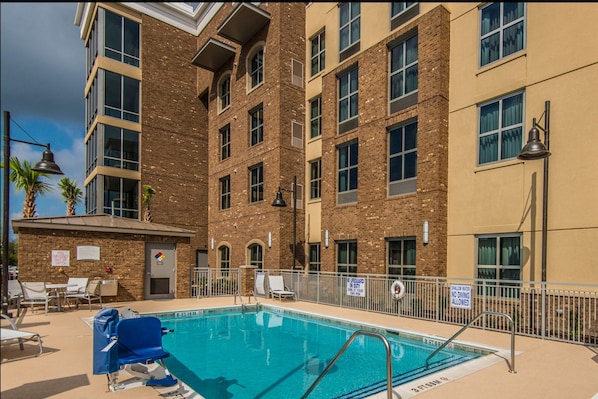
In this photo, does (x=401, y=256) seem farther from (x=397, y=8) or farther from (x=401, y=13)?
(x=397, y=8)


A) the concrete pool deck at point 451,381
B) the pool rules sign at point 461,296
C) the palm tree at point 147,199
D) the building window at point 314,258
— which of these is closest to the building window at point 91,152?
the palm tree at point 147,199

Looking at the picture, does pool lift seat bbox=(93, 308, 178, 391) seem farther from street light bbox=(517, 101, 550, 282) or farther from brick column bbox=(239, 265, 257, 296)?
brick column bbox=(239, 265, 257, 296)

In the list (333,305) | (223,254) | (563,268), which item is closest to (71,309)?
(333,305)

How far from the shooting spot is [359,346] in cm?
898

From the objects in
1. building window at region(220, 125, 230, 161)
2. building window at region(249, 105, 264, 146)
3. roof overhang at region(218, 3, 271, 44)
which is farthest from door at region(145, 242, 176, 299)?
roof overhang at region(218, 3, 271, 44)

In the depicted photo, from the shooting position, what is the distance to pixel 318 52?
1872cm

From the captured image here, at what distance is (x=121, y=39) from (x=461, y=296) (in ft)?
73.5

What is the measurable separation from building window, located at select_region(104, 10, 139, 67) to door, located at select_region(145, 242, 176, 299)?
13128 mm

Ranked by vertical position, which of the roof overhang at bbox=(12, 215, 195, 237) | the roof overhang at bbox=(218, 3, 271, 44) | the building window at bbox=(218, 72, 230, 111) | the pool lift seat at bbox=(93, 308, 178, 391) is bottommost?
the pool lift seat at bbox=(93, 308, 178, 391)

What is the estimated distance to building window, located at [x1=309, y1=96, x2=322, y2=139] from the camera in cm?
1866

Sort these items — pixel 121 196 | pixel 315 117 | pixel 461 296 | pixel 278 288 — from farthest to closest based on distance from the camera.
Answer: pixel 121 196
pixel 315 117
pixel 278 288
pixel 461 296

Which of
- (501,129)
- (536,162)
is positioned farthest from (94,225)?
(536,162)

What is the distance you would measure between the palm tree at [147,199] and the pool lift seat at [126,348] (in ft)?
54.7

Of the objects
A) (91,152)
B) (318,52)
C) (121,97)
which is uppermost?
(318,52)
